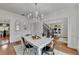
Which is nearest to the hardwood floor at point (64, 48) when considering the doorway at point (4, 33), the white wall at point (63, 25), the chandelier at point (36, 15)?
the white wall at point (63, 25)

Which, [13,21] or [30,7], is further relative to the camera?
[13,21]

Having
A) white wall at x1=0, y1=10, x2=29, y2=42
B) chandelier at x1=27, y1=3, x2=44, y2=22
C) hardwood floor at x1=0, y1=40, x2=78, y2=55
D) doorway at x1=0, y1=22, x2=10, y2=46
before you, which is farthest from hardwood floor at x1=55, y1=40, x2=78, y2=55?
doorway at x1=0, y1=22, x2=10, y2=46

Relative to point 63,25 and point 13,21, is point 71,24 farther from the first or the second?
point 13,21

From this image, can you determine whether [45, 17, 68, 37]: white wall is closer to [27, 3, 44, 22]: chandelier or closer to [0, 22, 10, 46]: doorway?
[27, 3, 44, 22]: chandelier

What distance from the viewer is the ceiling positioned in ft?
4.67

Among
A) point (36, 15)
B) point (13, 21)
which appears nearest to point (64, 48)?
point (36, 15)

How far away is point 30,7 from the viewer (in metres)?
1.47

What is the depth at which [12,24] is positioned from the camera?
1579 millimetres

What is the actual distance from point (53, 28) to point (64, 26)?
0.20 metres

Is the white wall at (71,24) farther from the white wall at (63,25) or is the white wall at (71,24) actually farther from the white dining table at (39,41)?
the white dining table at (39,41)

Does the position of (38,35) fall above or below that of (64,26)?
below

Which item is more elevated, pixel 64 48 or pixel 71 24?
pixel 71 24

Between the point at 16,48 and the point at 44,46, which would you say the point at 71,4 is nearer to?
the point at 44,46
